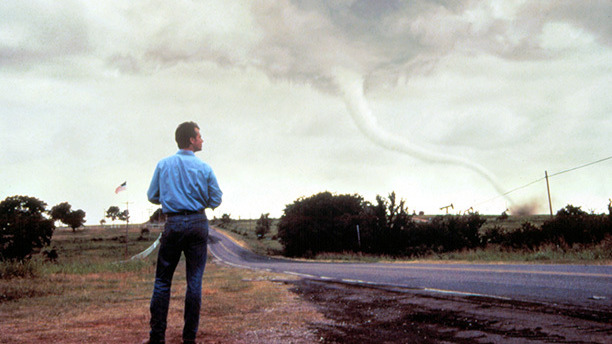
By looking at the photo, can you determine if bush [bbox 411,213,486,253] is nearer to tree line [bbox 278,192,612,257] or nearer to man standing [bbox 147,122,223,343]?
tree line [bbox 278,192,612,257]

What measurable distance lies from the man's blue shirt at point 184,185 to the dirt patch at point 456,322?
5.53ft

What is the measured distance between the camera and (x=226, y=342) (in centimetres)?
397

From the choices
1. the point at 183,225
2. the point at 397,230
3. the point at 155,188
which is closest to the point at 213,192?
the point at 183,225

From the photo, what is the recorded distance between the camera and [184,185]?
4.21m

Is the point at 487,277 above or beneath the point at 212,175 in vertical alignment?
beneath

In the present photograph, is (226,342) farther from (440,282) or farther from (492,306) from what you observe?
(440,282)

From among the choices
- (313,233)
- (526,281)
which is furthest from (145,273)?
(313,233)

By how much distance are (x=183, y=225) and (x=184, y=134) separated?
950mm

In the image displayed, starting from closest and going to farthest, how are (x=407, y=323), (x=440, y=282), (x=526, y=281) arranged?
(x=407, y=323)
(x=526, y=281)
(x=440, y=282)

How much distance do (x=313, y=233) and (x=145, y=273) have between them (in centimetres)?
3132

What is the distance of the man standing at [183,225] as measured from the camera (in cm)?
400

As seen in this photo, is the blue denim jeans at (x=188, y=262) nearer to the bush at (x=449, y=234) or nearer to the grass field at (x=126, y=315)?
the grass field at (x=126, y=315)

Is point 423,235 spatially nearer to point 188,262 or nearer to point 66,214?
point 188,262

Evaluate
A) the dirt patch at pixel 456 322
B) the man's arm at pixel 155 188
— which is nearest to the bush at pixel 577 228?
the dirt patch at pixel 456 322
